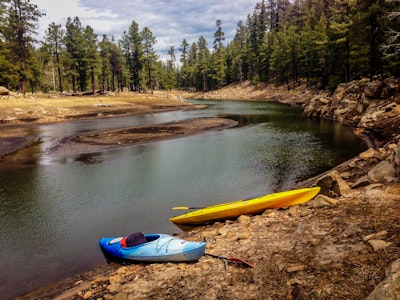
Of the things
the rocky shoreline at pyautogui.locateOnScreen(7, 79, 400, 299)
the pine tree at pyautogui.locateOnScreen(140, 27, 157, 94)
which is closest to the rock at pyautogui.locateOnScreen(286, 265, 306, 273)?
the rocky shoreline at pyautogui.locateOnScreen(7, 79, 400, 299)

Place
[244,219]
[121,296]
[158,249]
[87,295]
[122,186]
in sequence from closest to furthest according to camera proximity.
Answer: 1. [121,296]
2. [87,295]
3. [158,249]
4. [244,219]
5. [122,186]

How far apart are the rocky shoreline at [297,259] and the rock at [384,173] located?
42mm

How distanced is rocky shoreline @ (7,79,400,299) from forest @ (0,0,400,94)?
459 inches

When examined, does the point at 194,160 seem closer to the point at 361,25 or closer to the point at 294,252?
the point at 294,252

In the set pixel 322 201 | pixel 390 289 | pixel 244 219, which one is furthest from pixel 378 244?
pixel 244 219

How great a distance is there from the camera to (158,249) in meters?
9.36

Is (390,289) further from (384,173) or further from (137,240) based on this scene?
(384,173)

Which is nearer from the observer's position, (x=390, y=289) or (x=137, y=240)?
(x=390, y=289)

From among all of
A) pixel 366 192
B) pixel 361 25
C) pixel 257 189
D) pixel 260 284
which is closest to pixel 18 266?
pixel 260 284

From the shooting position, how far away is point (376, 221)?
8.60 meters

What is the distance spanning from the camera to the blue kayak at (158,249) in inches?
348

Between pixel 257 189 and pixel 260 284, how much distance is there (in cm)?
1055

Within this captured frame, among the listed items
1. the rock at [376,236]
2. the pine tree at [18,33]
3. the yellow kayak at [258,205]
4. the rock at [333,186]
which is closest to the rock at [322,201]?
the yellow kayak at [258,205]

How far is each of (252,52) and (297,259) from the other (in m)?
102
